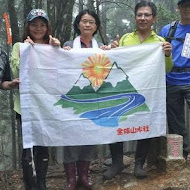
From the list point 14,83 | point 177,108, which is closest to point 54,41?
point 14,83

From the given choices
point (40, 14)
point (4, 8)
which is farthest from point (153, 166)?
point (4, 8)

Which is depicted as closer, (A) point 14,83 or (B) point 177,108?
(A) point 14,83

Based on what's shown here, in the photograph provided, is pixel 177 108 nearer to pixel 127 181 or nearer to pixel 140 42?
pixel 140 42

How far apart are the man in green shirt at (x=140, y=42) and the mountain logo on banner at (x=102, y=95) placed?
34 centimetres

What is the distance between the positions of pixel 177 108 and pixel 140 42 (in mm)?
1019

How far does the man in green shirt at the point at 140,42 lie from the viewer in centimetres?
403

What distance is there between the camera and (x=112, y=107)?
398 centimetres

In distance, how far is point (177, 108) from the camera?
4469 mm

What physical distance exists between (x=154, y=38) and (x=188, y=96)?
87 cm

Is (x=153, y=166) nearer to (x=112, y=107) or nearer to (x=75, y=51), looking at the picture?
(x=112, y=107)

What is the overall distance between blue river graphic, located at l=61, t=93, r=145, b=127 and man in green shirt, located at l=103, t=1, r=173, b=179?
354 mm

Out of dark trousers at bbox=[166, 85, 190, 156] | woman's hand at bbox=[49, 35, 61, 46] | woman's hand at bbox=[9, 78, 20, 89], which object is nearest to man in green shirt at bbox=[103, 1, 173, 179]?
dark trousers at bbox=[166, 85, 190, 156]

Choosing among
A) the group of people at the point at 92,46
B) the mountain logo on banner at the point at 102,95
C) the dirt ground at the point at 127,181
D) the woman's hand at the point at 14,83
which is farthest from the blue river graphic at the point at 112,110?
the dirt ground at the point at 127,181

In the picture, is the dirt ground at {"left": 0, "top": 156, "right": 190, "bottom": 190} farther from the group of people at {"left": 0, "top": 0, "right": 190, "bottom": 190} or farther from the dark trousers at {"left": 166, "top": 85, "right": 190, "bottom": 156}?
the dark trousers at {"left": 166, "top": 85, "right": 190, "bottom": 156}
